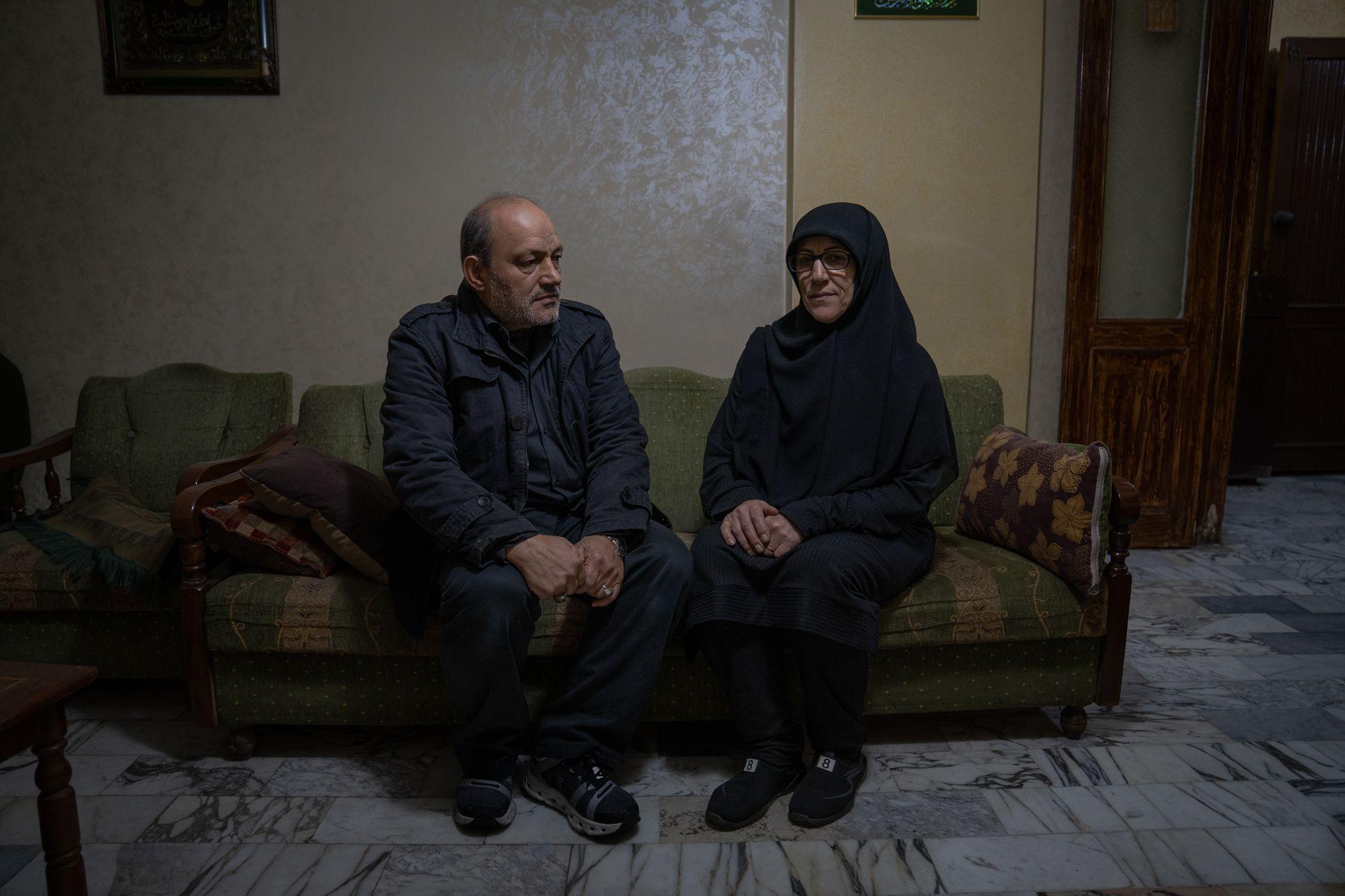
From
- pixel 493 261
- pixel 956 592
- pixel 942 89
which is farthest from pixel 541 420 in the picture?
pixel 942 89

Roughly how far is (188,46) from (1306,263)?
221 inches

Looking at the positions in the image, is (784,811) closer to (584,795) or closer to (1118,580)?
(584,795)

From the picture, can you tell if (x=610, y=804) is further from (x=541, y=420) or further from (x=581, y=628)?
(x=541, y=420)

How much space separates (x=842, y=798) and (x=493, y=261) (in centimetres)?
133

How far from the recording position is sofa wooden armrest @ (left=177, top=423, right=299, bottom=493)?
1.98m

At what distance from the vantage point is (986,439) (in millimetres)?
2225

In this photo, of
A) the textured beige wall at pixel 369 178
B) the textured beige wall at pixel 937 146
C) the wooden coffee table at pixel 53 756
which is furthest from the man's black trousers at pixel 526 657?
the textured beige wall at pixel 937 146

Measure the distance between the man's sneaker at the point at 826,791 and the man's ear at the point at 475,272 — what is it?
4.12 feet

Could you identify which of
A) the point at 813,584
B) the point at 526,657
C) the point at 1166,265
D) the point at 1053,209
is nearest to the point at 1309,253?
the point at 1166,265

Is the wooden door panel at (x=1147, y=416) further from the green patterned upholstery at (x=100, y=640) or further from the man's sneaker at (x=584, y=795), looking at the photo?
the green patterned upholstery at (x=100, y=640)

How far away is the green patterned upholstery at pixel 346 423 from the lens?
2.32 m

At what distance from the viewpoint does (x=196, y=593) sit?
1808 millimetres

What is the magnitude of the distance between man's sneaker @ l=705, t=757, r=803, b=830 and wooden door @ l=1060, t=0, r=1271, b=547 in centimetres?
228

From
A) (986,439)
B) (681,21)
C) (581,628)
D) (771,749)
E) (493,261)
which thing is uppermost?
(681,21)
